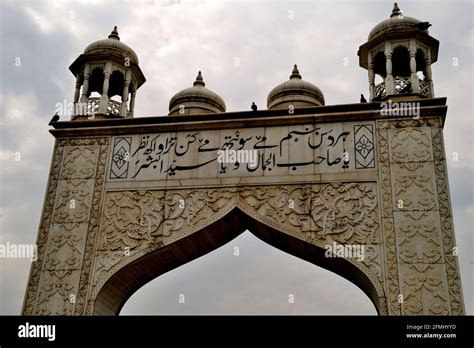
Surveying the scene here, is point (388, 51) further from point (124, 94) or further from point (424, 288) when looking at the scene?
point (124, 94)

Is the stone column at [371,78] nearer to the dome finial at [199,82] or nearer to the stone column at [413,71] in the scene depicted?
the stone column at [413,71]

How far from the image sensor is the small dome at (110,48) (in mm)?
10367

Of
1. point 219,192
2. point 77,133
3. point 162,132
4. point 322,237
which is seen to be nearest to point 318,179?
point 322,237

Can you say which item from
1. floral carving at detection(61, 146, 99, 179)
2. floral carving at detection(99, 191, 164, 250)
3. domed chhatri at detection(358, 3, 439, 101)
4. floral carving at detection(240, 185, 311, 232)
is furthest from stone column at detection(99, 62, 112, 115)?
domed chhatri at detection(358, 3, 439, 101)

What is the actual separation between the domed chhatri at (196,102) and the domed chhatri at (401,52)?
8.89 ft

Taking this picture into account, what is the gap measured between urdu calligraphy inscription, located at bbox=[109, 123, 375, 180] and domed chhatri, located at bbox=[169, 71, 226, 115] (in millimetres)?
1517

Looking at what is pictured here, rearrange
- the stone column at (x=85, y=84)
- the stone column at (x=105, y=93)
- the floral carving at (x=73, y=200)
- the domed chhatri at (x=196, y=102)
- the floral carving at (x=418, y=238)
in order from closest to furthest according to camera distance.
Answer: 1. the floral carving at (x=418, y=238)
2. the floral carving at (x=73, y=200)
3. the stone column at (x=105, y=93)
4. the stone column at (x=85, y=84)
5. the domed chhatri at (x=196, y=102)

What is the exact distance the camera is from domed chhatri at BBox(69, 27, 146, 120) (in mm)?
10055

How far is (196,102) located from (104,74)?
1.69 m

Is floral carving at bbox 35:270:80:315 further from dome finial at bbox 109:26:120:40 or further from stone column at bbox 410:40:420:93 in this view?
stone column at bbox 410:40:420:93

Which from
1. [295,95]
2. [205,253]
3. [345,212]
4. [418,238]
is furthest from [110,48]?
[418,238]

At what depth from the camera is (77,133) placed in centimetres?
952

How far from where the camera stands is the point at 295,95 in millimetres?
10234

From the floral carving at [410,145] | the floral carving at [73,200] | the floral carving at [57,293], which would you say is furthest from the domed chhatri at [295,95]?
the floral carving at [57,293]
